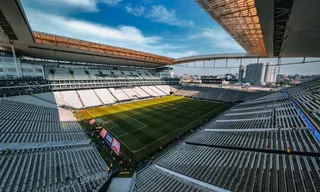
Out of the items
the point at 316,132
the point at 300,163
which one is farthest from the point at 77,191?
the point at 316,132

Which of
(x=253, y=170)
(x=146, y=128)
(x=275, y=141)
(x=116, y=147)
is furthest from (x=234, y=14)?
(x=146, y=128)

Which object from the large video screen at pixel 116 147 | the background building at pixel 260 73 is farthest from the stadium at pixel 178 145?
the background building at pixel 260 73

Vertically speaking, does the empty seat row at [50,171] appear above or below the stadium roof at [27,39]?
below

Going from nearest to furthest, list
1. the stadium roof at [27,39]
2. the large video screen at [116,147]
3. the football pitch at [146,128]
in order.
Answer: the large video screen at [116,147], the stadium roof at [27,39], the football pitch at [146,128]

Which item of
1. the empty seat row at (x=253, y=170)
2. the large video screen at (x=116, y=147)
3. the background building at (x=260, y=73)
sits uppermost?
the background building at (x=260, y=73)

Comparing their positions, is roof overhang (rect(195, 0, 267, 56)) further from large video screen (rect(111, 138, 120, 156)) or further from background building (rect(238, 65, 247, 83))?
background building (rect(238, 65, 247, 83))

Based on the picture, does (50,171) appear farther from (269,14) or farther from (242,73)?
(242,73)

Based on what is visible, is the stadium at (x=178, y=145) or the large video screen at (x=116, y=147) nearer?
the stadium at (x=178, y=145)

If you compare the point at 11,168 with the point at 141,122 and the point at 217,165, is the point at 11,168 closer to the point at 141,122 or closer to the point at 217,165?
the point at 217,165

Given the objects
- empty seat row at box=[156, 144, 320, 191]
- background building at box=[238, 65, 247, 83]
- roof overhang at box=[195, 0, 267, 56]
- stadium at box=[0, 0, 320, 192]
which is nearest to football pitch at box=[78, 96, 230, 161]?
stadium at box=[0, 0, 320, 192]

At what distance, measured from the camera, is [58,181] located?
7.57m

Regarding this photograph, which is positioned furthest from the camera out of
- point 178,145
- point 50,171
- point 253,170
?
point 178,145

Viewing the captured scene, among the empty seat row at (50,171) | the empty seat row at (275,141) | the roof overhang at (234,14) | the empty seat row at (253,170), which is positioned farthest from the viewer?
the roof overhang at (234,14)

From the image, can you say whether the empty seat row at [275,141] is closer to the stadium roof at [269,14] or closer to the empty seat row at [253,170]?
the empty seat row at [253,170]
